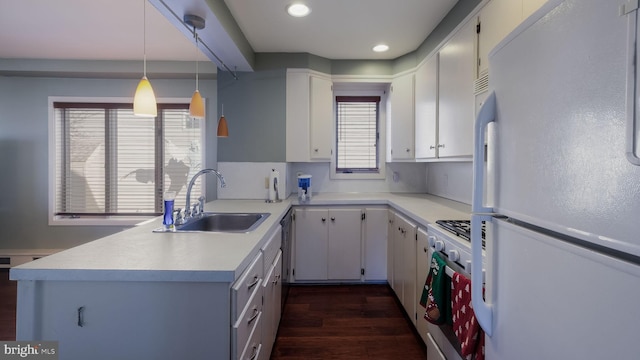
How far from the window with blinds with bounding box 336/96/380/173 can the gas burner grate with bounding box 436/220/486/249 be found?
187 centimetres

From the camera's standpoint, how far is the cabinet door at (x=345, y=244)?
301 centimetres

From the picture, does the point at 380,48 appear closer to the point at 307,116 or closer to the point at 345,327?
the point at 307,116

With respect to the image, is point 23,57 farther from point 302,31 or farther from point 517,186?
point 517,186

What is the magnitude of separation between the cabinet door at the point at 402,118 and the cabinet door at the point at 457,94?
631 mm

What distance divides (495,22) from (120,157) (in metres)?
4.11

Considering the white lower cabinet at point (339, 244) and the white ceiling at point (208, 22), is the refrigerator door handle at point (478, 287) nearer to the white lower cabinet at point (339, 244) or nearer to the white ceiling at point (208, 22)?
the white ceiling at point (208, 22)

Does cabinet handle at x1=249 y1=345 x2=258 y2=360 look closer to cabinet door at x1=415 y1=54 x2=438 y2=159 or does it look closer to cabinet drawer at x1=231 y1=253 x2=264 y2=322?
cabinet drawer at x1=231 y1=253 x2=264 y2=322

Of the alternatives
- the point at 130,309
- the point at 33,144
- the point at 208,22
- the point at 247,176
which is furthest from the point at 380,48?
the point at 33,144

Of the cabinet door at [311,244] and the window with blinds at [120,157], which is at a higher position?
the window with blinds at [120,157]

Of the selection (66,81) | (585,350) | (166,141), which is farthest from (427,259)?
(66,81)

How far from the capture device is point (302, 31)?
2.60m

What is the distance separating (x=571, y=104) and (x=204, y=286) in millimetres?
1113

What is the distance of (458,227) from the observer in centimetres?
161

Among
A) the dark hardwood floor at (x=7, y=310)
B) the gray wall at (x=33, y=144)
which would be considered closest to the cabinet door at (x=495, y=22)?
the gray wall at (x=33, y=144)
